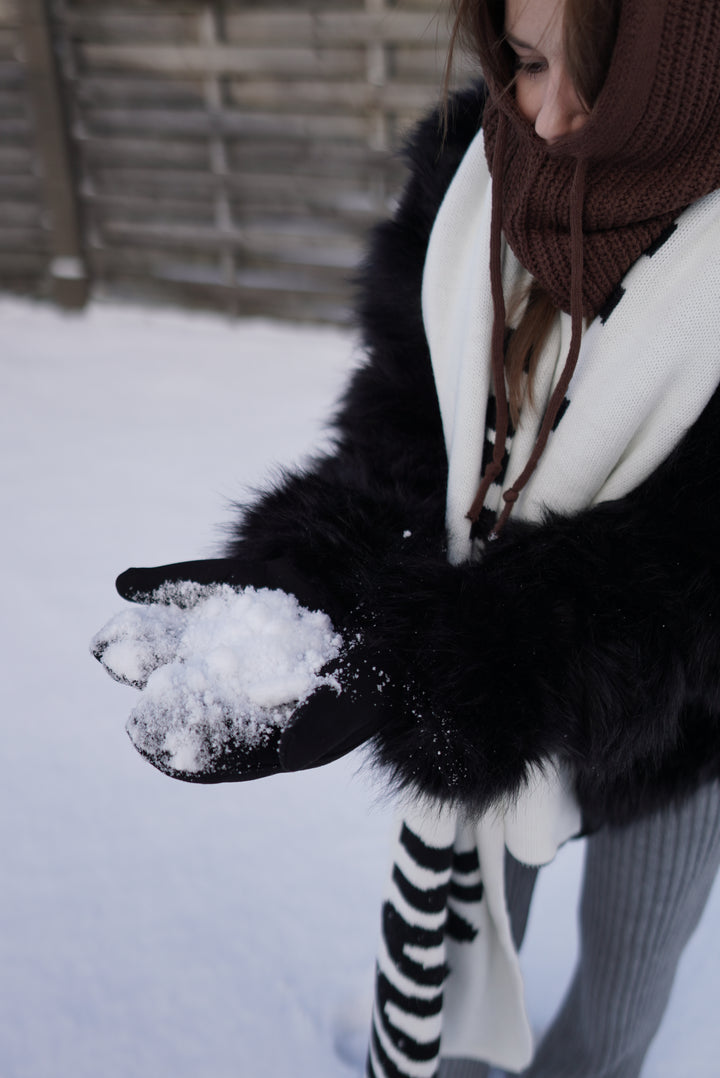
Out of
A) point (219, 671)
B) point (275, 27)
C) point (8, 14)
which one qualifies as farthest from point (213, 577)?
point (8, 14)

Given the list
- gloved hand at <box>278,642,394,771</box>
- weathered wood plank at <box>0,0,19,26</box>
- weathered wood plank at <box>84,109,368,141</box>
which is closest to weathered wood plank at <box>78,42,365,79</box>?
weathered wood plank at <box>84,109,368,141</box>

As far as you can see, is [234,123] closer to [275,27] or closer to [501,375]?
[275,27]

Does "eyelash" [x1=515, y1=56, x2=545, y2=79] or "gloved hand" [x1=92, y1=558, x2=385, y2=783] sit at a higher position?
"eyelash" [x1=515, y1=56, x2=545, y2=79]

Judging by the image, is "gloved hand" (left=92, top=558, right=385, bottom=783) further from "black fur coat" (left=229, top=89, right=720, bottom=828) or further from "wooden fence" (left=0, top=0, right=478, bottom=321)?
"wooden fence" (left=0, top=0, right=478, bottom=321)

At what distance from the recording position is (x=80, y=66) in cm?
361

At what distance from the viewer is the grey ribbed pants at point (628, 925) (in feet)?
3.01

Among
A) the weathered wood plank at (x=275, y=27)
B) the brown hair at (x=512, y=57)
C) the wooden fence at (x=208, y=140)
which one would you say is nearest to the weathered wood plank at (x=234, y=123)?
the wooden fence at (x=208, y=140)

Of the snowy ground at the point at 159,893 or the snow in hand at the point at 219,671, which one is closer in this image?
the snow in hand at the point at 219,671

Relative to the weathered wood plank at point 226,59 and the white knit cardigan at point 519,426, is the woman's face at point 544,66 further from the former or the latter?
the weathered wood plank at point 226,59

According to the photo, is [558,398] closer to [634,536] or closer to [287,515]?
[634,536]

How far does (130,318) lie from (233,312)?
509 mm

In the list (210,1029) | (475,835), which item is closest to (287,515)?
(475,835)

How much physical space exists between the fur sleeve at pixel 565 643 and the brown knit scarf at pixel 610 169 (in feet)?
0.37

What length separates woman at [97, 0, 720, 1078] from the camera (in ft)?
2.15
